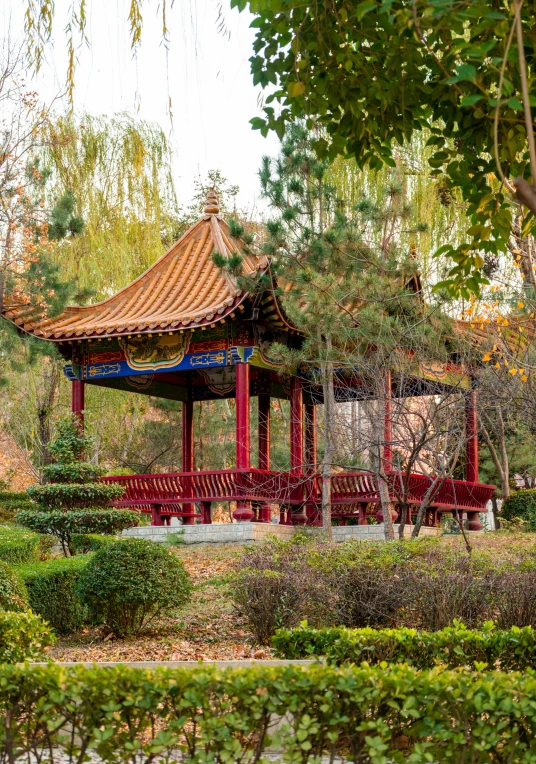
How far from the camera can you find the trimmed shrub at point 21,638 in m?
7.22

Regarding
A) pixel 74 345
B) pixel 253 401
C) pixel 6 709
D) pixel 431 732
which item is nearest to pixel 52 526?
pixel 74 345

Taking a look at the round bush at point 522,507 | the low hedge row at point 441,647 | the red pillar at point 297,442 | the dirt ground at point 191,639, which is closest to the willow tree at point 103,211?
the red pillar at point 297,442

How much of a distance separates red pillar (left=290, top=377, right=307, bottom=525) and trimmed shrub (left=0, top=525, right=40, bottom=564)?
525 cm

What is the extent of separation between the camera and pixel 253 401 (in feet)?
96.1

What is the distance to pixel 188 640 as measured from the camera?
9953 mm

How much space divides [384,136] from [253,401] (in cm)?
2404

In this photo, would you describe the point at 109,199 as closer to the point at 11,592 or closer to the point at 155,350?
the point at 155,350

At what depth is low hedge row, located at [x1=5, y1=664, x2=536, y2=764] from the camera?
4102mm

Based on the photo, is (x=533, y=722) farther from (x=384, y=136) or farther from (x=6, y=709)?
(x=384, y=136)

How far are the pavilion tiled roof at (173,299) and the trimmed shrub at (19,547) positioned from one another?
4389 millimetres

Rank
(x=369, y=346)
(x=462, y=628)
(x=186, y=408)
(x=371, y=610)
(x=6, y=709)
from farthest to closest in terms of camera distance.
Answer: (x=186, y=408), (x=369, y=346), (x=371, y=610), (x=462, y=628), (x=6, y=709)

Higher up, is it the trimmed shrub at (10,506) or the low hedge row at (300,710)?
the trimmed shrub at (10,506)

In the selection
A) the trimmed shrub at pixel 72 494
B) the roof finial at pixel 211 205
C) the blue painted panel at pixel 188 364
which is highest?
the roof finial at pixel 211 205

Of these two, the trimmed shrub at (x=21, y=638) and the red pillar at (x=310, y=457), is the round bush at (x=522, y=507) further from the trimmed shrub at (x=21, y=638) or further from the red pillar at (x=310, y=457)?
the trimmed shrub at (x=21, y=638)
